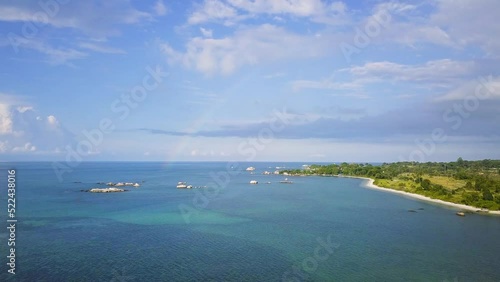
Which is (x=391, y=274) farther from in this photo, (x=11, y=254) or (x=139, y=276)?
(x=11, y=254)

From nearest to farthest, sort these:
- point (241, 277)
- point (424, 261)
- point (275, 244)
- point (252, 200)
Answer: point (241, 277)
point (424, 261)
point (275, 244)
point (252, 200)

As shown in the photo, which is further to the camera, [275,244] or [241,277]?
[275,244]

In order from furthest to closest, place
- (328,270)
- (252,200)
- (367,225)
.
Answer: (252,200), (367,225), (328,270)


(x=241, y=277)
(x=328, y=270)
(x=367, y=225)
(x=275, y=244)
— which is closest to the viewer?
(x=241, y=277)

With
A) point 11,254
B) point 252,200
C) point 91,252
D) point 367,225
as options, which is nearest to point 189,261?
point 91,252

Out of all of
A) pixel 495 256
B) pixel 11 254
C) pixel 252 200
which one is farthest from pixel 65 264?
pixel 252 200

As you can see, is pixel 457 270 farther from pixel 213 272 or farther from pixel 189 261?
pixel 189 261
